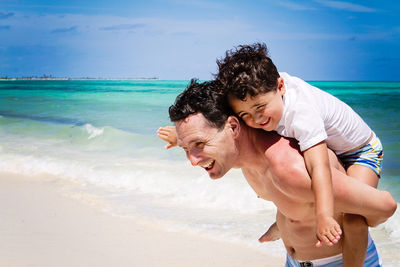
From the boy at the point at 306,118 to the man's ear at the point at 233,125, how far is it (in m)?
0.04

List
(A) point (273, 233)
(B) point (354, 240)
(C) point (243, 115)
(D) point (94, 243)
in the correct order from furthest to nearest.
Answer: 1. (D) point (94, 243)
2. (A) point (273, 233)
3. (C) point (243, 115)
4. (B) point (354, 240)

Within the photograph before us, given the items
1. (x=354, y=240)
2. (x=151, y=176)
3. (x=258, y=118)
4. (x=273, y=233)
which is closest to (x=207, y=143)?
(x=258, y=118)

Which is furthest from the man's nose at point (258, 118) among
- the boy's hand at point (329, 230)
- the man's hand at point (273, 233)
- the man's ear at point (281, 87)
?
the man's hand at point (273, 233)

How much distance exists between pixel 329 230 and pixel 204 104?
783 mm

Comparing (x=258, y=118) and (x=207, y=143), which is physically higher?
(x=258, y=118)

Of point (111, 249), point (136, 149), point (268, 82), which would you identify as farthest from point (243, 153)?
point (136, 149)

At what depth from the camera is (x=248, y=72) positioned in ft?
7.64

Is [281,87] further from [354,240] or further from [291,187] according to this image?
[354,240]

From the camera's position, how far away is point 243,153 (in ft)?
7.77

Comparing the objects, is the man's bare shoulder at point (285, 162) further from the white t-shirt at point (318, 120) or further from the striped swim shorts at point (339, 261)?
the striped swim shorts at point (339, 261)

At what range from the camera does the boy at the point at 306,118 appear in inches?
88.5

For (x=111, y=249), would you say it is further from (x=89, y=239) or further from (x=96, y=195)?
(x=96, y=195)

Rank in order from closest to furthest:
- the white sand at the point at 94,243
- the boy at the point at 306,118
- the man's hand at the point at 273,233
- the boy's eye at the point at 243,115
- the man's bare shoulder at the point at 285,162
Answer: the man's bare shoulder at the point at 285,162
the boy at the point at 306,118
the boy's eye at the point at 243,115
the man's hand at the point at 273,233
the white sand at the point at 94,243

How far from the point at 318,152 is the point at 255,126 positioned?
34 centimetres
